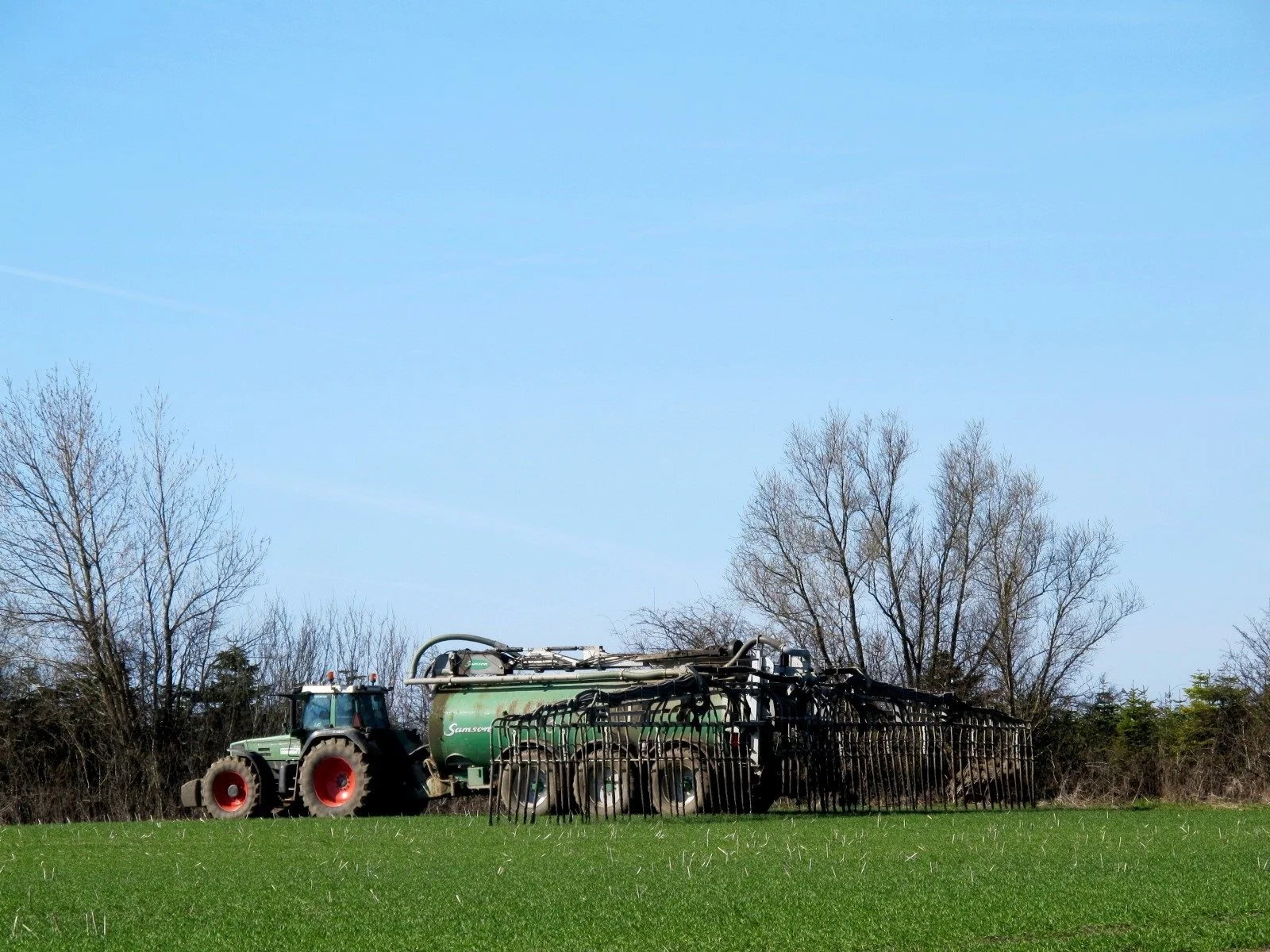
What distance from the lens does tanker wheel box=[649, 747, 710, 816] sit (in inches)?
767

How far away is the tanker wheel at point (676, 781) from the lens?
767 inches

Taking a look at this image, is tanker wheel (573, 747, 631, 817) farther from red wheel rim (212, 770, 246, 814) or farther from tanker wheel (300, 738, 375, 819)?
red wheel rim (212, 770, 246, 814)

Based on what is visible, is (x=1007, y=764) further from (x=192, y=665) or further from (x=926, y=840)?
(x=192, y=665)

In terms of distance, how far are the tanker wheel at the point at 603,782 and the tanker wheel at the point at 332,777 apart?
4381mm

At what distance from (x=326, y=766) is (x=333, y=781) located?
0.26 meters

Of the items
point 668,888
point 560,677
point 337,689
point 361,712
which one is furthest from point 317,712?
point 668,888

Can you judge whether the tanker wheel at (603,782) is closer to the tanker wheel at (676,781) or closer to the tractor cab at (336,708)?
the tanker wheel at (676,781)

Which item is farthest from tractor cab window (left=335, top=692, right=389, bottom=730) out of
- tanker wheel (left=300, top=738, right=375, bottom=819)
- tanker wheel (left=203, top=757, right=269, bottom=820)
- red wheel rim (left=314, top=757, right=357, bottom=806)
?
tanker wheel (left=203, top=757, right=269, bottom=820)

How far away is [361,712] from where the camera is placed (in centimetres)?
2389

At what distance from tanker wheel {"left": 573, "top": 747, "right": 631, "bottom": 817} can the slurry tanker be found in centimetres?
3

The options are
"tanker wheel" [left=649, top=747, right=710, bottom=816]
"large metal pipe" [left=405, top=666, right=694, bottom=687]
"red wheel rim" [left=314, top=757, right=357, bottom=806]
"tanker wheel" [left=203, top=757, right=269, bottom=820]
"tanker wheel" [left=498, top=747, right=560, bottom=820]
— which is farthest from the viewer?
"tanker wheel" [left=203, top=757, right=269, bottom=820]

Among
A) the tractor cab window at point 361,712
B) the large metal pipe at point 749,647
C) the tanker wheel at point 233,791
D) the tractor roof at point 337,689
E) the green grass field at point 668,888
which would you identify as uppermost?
the large metal pipe at point 749,647

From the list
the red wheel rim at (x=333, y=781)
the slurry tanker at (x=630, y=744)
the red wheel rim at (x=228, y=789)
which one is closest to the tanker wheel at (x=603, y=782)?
the slurry tanker at (x=630, y=744)

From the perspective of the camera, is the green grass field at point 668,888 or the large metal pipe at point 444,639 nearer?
the green grass field at point 668,888
